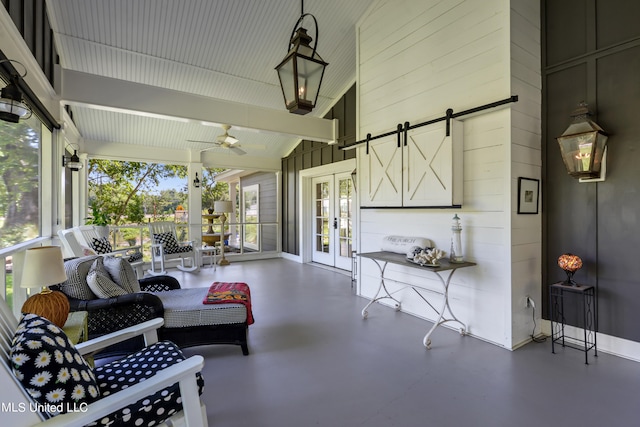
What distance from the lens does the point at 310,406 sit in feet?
6.77

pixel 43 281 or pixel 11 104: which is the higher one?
pixel 11 104

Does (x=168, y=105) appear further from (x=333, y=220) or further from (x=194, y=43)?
(x=333, y=220)

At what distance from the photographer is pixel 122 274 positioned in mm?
2742

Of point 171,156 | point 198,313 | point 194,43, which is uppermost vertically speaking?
point 194,43

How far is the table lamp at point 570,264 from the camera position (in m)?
2.77

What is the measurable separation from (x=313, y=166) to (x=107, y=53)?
13.3ft

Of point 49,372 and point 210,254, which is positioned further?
point 210,254

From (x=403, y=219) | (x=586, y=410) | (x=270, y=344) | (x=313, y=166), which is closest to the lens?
(x=586, y=410)

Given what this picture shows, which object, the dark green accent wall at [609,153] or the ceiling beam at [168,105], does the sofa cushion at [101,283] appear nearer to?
the ceiling beam at [168,105]

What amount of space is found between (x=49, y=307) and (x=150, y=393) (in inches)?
43.6

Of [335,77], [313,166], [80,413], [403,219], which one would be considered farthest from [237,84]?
[80,413]

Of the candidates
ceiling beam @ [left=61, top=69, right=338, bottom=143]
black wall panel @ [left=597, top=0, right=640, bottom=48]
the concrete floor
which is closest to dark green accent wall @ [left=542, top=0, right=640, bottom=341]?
black wall panel @ [left=597, top=0, right=640, bottom=48]

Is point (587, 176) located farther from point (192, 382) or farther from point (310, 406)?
point (192, 382)

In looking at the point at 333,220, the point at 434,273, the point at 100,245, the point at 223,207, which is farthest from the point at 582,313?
the point at 223,207
